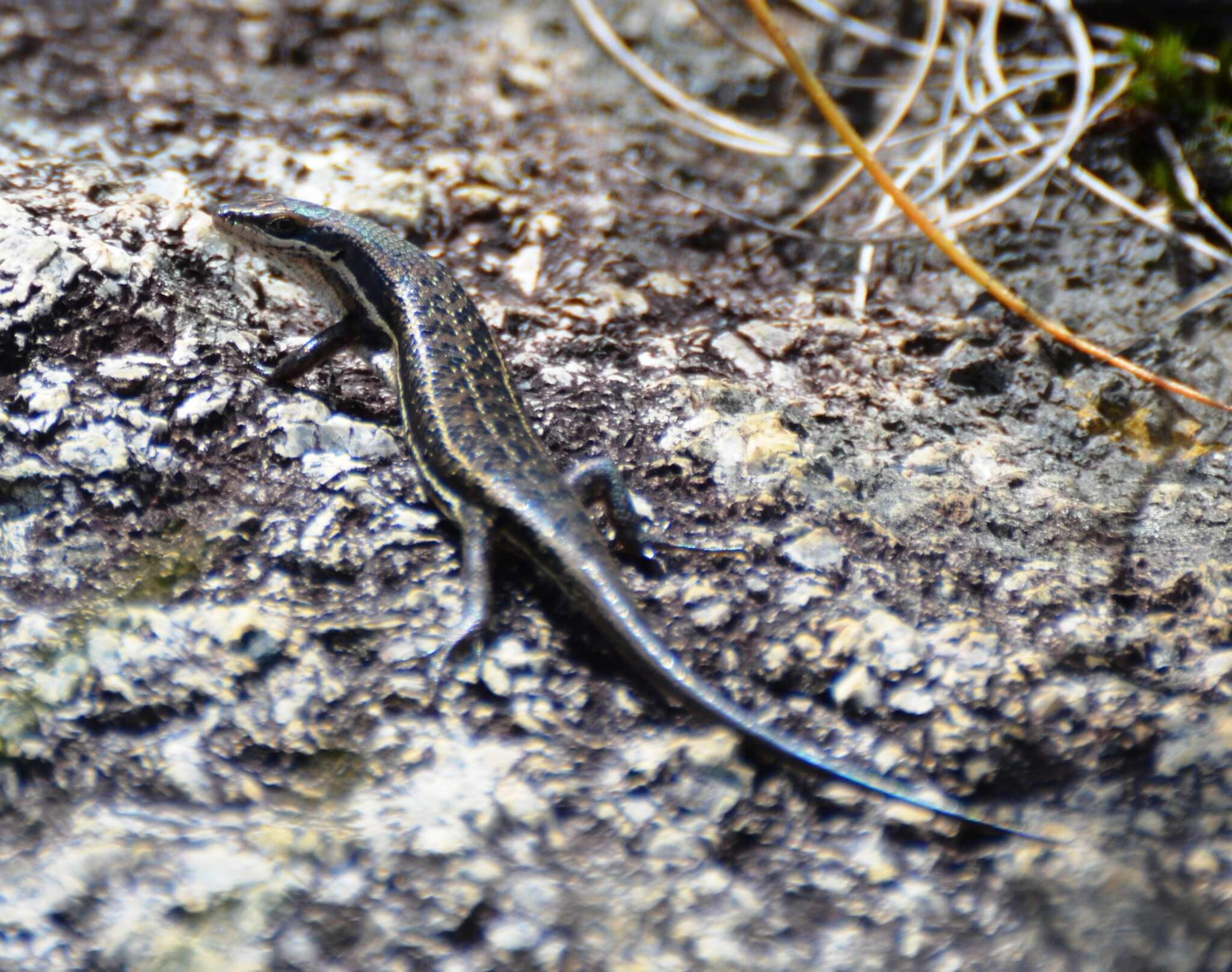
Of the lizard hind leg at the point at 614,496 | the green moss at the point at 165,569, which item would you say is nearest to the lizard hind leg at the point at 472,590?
the lizard hind leg at the point at 614,496

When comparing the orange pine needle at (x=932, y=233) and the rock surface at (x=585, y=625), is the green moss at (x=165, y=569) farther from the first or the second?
the orange pine needle at (x=932, y=233)

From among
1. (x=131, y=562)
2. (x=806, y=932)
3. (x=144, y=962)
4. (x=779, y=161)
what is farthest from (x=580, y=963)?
(x=779, y=161)

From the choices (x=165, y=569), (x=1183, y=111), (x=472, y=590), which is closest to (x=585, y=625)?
(x=472, y=590)

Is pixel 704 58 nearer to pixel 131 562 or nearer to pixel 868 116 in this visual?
pixel 868 116

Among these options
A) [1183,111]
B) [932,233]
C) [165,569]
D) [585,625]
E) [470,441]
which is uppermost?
[1183,111]

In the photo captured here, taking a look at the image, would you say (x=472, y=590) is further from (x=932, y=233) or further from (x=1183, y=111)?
(x=1183, y=111)

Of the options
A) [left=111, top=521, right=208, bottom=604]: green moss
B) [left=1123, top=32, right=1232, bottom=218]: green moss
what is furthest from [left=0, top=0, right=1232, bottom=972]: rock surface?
[left=1123, top=32, right=1232, bottom=218]: green moss
